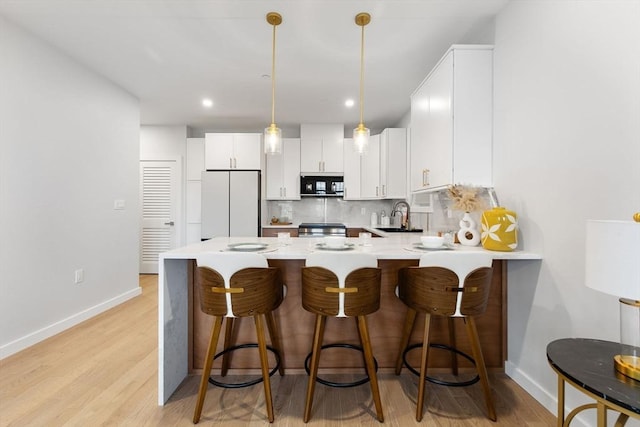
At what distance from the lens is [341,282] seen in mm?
1574

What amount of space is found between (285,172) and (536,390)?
4.00m

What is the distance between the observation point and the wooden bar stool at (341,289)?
157 cm

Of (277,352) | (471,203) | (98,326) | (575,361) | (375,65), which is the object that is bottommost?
(98,326)

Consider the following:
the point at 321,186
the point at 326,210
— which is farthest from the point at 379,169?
the point at 326,210

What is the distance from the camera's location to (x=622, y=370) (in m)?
0.95

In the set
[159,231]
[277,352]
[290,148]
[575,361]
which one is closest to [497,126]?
[575,361]

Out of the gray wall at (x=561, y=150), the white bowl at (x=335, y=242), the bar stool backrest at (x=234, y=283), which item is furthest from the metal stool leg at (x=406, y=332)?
the bar stool backrest at (x=234, y=283)

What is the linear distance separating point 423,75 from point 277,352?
117 inches

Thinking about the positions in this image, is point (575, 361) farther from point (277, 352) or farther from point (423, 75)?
point (423, 75)

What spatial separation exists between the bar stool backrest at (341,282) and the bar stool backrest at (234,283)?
0.85 feet

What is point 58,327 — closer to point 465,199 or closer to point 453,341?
point 453,341

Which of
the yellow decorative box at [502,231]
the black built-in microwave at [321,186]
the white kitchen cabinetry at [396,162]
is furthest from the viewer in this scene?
the black built-in microwave at [321,186]

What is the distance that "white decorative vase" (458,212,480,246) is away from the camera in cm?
219

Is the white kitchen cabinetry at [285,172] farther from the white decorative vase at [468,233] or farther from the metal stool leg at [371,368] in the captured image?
the metal stool leg at [371,368]
